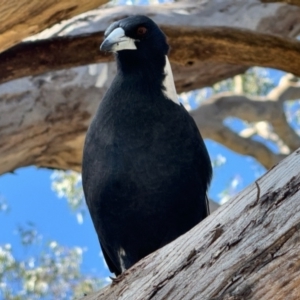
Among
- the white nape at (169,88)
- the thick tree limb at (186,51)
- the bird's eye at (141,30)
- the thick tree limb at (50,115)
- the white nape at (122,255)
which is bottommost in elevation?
the thick tree limb at (50,115)

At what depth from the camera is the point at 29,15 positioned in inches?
73.1

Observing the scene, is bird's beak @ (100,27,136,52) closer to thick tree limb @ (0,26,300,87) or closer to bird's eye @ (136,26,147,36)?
bird's eye @ (136,26,147,36)

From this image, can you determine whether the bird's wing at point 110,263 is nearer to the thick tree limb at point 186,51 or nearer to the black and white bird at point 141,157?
the black and white bird at point 141,157

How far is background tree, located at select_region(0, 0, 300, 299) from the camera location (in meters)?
2.14

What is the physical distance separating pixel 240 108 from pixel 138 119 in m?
2.06

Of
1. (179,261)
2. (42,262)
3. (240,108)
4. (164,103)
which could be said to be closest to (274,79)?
(240,108)

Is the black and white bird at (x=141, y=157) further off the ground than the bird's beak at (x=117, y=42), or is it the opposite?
the bird's beak at (x=117, y=42)

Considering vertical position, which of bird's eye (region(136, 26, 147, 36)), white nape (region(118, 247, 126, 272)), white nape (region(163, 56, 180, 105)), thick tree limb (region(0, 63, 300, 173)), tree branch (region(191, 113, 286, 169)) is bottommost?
tree branch (region(191, 113, 286, 169))

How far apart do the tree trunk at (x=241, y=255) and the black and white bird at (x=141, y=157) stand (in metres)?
0.46

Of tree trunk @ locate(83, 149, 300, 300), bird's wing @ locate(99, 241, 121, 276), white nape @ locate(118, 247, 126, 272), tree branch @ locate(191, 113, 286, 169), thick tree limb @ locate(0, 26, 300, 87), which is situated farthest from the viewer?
tree branch @ locate(191, 113, 286, 169)

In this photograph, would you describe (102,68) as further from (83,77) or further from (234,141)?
(234,141)

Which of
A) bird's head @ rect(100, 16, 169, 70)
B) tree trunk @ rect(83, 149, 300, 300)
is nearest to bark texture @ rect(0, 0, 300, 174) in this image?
bird's head @ rect(100, 16, 169, 70)

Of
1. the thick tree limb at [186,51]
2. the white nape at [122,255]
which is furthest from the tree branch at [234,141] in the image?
the white nape at [122,255]

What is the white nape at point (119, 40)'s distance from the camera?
159 centimetres
